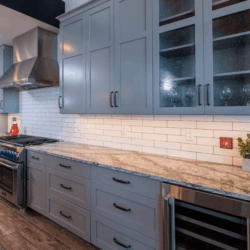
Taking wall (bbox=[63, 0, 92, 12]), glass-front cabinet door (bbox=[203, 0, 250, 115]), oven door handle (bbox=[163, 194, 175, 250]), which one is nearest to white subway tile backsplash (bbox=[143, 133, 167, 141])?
glass-front cabinet door (bbox=[203, 0, 250, 115])

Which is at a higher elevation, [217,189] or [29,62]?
[29,62]

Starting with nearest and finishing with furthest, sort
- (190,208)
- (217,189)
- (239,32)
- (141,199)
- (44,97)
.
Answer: (217,189), (190,208), (239,32), (141,199), (44,97)

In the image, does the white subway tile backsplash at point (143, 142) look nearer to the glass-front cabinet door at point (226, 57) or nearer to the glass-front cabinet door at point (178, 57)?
the glass-front cabinet door at point (178, 57)

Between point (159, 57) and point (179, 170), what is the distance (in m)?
1.01

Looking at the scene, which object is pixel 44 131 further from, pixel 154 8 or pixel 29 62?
pixel 154 8

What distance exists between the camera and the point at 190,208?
1.24 metres

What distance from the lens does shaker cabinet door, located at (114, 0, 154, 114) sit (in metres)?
1.71

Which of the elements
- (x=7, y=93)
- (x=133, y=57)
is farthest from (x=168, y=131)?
(x=7, y=93)

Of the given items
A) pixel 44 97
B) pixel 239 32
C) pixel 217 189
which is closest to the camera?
pixel 217 189

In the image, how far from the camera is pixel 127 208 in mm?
1545

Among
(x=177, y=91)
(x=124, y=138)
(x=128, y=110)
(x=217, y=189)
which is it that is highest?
(x=177, y=91)

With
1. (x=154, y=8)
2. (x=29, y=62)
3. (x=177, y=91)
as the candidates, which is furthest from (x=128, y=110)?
(x=29, y=62)

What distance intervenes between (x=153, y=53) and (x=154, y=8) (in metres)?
0.41

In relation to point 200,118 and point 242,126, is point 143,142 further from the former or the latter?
point 242,126
